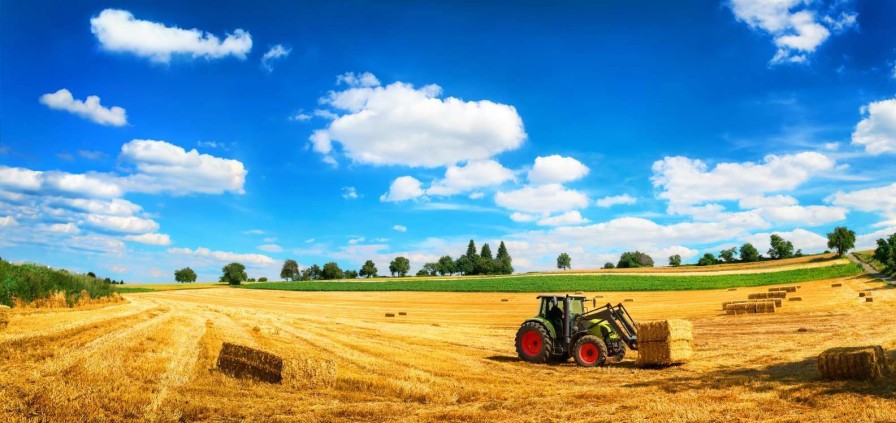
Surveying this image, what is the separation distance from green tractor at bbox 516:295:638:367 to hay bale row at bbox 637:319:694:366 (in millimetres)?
492

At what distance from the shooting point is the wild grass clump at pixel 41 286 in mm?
24422

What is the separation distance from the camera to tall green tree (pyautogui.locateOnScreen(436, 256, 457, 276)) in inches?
6398

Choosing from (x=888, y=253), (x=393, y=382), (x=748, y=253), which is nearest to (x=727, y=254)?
(x=748, y=253)

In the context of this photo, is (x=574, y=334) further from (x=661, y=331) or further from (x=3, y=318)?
(x=3, y=318)

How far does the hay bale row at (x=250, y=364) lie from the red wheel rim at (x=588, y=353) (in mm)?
8096

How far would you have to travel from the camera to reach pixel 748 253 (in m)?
137

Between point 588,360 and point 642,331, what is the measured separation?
164 centimetres

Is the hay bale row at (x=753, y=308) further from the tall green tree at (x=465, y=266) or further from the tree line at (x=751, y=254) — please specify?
the tall green tree at (x=465, y=266)

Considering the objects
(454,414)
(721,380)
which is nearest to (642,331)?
(721,380)

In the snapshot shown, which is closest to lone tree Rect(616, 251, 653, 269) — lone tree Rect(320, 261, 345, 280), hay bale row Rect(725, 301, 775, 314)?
lone tree Rect(320, 261, 345, 280)

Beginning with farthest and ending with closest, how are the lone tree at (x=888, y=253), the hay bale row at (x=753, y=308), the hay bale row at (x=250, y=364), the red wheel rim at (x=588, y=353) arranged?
the lone tree at (x=888, y=253)
the hay bale row at (x=753, y=308)
the red wheel rim at (x=588, y=353)
the hay bale row at (x=250, y=364)

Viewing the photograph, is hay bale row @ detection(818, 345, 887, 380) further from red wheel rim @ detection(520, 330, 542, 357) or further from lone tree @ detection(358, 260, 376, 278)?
lone tree @ detection(358, 260, 376, 278)

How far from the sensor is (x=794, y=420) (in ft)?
27.3

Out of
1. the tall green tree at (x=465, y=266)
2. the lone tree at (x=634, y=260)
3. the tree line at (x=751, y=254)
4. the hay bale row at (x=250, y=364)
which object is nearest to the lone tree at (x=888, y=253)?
the tree line at (x=751, y=254)
